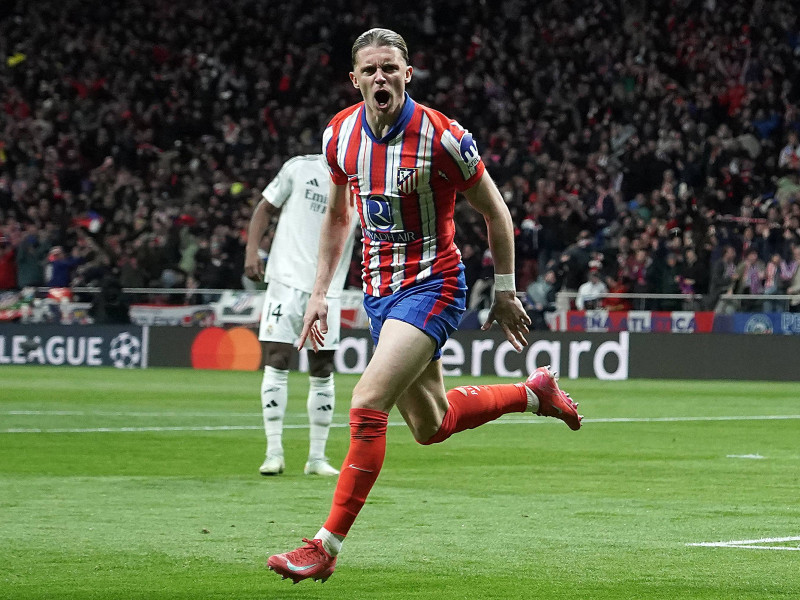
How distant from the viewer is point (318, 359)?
9.87 metres

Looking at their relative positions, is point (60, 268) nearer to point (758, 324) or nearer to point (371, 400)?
point (758, 324)

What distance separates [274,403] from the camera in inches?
388

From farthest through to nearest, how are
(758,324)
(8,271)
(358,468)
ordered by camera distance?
(8,271) < (758,324) < (358,468)

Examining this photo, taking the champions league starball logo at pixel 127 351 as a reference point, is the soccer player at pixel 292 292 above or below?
above

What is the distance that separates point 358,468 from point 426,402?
839 millimetres

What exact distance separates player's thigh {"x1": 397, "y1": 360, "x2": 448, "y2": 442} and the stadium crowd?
15919 mm

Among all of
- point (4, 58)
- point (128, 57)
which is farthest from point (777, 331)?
point (4, 58)

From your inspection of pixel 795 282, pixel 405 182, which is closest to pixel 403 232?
pixel 405 182

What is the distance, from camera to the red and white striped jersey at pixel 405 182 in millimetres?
6070

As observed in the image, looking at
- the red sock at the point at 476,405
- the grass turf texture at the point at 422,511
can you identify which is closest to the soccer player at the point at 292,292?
the grass turf texture at the point at 422,511

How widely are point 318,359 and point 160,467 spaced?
1.33 metres

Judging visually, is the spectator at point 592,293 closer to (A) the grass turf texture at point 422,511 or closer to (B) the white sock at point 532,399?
(A) the grass turf texture at point 422,511

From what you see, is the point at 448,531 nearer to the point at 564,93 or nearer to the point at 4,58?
the point at 564,93

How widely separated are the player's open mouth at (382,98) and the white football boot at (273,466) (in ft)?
13.6
